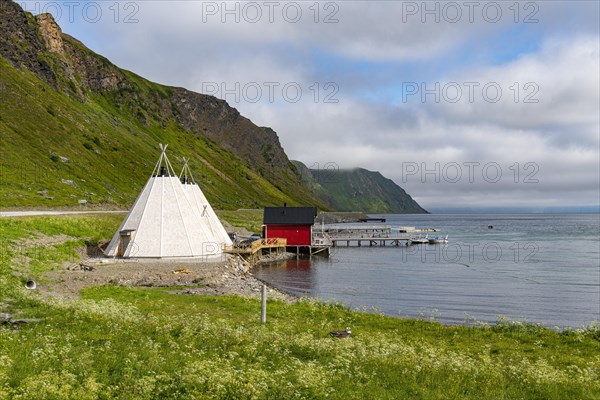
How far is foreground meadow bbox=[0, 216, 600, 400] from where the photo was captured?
1021 cm

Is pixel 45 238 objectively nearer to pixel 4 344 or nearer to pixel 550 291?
pixel 4 344

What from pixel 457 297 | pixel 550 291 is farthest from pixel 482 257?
pixel 457 297

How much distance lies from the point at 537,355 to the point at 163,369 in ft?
44.1

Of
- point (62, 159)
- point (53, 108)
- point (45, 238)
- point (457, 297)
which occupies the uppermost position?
→ point (53, 108)

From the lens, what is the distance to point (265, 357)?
42.4 ft

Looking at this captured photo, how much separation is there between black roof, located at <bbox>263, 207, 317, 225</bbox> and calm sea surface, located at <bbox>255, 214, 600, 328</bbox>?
6.83 metres

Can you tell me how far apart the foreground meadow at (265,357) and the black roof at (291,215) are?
2025 inches

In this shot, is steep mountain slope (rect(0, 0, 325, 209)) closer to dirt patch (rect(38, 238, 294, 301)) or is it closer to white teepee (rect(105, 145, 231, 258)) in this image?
white teepee (rect(105, 145, 231, 258))

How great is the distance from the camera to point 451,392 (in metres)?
10.9

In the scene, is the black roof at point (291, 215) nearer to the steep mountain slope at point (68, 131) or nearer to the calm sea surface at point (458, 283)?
the calm sea surface at point (458, 283)

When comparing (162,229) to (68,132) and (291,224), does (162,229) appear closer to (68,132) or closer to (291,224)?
(291,224)

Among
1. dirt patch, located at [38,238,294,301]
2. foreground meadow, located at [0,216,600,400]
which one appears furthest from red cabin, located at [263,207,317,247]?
foreground meadow, located at [0,216,600,400]

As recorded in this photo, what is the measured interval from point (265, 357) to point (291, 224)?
62.4 m

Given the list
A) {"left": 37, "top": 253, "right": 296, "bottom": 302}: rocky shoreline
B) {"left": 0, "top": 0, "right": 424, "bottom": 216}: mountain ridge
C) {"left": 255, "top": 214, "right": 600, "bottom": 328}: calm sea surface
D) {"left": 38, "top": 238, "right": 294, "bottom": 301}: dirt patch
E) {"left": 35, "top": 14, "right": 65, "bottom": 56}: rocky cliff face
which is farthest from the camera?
{"left": 35, "top": 14, "right": 65, "bottom": 56}: rocky cliff face
